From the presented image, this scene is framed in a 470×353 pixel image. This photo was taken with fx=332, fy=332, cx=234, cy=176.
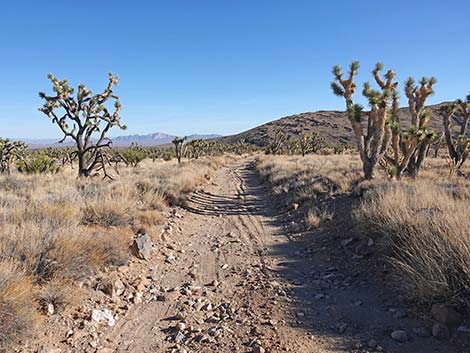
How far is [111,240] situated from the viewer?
20.0 ft

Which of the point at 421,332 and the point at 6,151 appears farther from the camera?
the point at 6,151

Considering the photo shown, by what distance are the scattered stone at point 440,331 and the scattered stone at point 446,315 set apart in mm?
98

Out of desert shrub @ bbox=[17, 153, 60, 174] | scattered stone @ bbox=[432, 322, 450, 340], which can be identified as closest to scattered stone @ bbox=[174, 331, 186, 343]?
scattered stone @ bbox=[432, 322, 450, 340]

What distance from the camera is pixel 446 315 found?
12.6 feet

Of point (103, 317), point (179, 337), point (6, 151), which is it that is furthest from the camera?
point (6, 151)

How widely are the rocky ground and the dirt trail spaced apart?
→ 16mm

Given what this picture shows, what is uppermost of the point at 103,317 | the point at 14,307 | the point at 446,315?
the point at 14,307

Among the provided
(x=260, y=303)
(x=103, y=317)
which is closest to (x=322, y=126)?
(x=260, y=303)

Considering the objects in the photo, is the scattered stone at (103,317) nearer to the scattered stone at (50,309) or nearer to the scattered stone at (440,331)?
the scattered stone at (50,309)

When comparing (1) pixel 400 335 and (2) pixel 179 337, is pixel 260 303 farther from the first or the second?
(1) pixel 400 335

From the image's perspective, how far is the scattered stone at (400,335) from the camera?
3.75m

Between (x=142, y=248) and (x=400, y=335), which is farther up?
(x=142, y=248)

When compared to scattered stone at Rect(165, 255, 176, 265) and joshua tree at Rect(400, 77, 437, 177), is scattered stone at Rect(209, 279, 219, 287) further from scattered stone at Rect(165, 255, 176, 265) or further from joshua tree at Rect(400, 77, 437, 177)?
joshua tree at Rect(400, 77, 437, 177)

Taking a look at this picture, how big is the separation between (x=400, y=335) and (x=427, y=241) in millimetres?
2033
